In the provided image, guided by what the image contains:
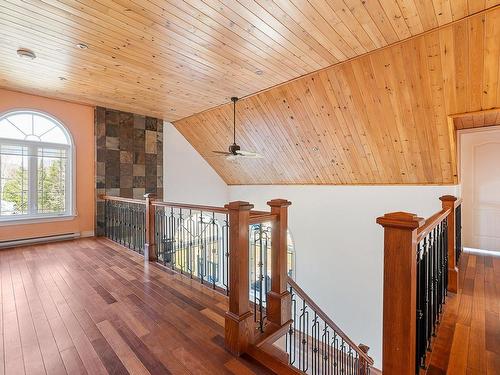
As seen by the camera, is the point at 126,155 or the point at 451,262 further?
the point at 126,155

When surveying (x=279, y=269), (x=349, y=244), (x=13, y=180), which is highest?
(x=13, y=180)

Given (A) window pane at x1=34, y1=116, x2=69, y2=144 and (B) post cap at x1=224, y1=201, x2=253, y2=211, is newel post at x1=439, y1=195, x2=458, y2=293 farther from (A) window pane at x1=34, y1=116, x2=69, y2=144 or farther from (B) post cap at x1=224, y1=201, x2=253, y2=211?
(A) window pane at x1=34, y1=116, x2=69, y2=144

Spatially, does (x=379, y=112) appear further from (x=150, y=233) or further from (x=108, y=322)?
(x=108, y=322)

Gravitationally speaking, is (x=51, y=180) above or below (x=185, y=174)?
below

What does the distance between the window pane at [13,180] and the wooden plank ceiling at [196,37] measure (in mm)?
1203

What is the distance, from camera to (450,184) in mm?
4500

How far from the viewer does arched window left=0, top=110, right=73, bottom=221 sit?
4.76 meters

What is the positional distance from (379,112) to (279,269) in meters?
3.02

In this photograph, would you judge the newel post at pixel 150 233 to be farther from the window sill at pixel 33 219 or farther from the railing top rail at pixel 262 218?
the railing top rail at pixel 262 218

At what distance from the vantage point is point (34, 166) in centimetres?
504

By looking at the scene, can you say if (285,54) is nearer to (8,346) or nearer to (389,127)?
(389,127)

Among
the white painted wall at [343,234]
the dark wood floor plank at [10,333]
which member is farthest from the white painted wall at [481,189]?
the dark wood floor plank at [10,333]

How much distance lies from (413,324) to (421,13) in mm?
2811

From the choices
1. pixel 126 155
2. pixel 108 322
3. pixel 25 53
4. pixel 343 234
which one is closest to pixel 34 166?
pixel 126 155
